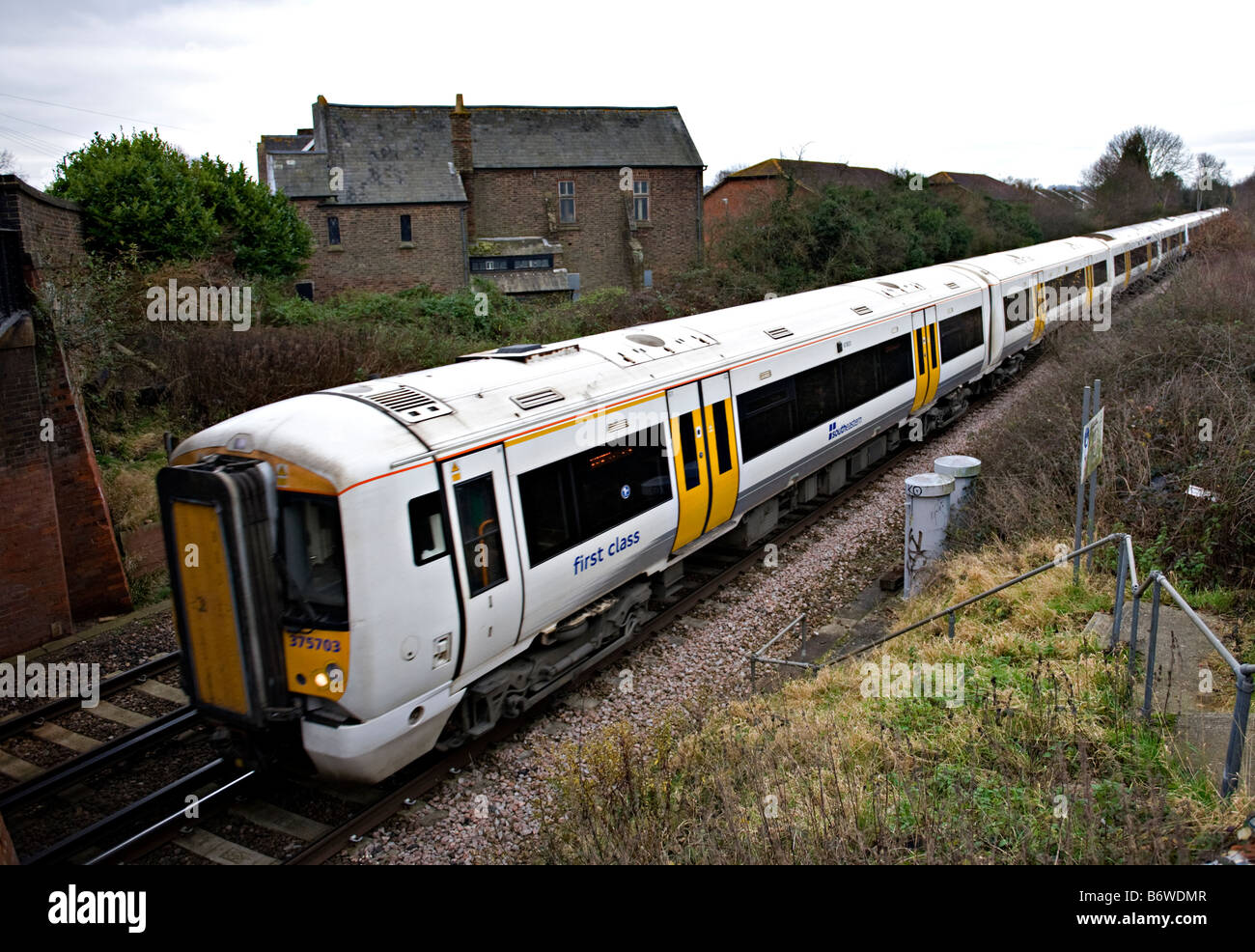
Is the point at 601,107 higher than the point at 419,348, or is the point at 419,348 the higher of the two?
the point at 601,107

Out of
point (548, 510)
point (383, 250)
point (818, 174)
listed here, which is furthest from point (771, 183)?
point (548, 510)

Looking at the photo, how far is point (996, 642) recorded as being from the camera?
7.40 m

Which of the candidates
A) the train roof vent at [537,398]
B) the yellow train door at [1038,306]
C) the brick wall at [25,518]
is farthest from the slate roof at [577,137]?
the train roof vent at [537,398]

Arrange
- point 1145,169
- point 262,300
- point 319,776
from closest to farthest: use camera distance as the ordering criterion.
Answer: point 319,776
point 262,300
point 1145,169

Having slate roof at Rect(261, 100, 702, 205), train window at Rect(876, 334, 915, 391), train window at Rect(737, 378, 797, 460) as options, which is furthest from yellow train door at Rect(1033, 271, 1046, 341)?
slate roof at Rect(261, 100, 702, 205)

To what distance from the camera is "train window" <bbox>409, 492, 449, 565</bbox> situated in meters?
5.92

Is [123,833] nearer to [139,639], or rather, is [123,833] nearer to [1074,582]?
[139,639]

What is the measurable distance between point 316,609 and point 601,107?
31.4 m

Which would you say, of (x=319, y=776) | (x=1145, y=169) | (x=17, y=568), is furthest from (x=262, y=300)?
(x=1145, y=169)

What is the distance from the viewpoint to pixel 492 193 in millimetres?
30766

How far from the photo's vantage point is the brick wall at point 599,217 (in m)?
31.0

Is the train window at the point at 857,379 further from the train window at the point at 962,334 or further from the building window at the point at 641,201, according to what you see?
the building window at the point at 641,201

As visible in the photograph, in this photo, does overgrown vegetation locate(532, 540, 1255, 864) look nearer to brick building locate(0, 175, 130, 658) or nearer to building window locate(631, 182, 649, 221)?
brick building locate(0, 175, 130, 658)

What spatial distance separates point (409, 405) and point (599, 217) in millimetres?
27504
